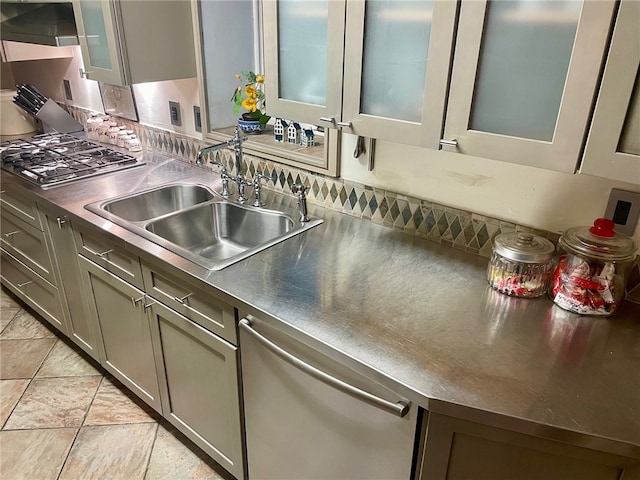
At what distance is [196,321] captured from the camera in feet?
4.98

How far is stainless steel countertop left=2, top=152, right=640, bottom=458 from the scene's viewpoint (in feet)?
3.14

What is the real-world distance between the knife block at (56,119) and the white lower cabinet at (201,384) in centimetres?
189

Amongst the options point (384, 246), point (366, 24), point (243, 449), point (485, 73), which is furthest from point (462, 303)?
point (243, 449)

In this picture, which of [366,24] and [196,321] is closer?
[366,24]

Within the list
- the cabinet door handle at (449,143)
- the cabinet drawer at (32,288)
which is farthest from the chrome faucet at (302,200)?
the cabinet drawer at (32,288)

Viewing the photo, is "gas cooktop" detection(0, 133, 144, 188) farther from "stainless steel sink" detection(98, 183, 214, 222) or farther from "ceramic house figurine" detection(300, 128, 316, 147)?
"ceramic house figurine" detection(300, 128, 316, 147)

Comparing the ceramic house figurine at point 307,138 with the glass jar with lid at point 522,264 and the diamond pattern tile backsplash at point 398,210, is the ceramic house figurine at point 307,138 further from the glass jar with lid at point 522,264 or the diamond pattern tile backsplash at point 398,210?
the glass jar with lid at point 522,264

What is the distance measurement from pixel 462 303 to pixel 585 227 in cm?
38

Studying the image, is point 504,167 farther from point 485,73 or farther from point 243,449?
point 243,449

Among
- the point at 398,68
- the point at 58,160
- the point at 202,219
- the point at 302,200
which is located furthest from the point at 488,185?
the point at 58,160

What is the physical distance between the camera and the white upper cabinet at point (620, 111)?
33.9 inches

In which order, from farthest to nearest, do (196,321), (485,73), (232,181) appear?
1. (232,181)
2. (196,321)
3. (485,73)

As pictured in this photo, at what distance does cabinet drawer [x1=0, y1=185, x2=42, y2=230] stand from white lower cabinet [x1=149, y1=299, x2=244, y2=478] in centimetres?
91

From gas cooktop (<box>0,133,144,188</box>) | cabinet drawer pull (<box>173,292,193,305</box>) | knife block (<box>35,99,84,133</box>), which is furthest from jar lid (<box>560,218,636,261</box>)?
knife block (<box>35,99,84,133</box>)
